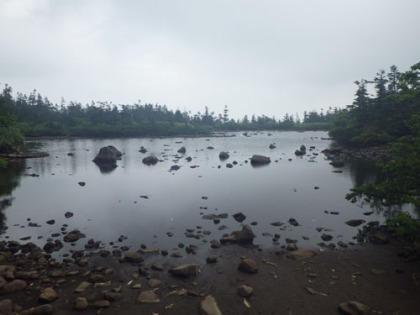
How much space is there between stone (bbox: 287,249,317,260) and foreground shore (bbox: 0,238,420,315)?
0.26 feet

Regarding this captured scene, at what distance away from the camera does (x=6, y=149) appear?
52000 mm

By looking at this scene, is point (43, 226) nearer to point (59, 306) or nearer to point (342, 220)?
point (59, 306)

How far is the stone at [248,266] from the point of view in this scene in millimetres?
11664

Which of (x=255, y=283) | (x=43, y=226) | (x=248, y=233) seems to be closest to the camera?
(x=255, y=283)

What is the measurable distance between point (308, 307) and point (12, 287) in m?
11.6

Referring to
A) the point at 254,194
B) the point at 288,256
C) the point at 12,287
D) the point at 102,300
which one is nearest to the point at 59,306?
the point at 102,300

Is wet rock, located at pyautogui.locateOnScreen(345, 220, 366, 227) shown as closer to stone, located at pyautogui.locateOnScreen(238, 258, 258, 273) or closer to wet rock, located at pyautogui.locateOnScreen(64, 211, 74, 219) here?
stone, located at pyautogui.locateOnScreen(238, 258, 258, 273)

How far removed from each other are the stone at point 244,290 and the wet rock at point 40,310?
688cm

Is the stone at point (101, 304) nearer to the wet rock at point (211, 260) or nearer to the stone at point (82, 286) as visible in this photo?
the stone at point (82, 286)

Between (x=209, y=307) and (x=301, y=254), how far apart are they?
625cm

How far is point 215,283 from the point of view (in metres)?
10.8

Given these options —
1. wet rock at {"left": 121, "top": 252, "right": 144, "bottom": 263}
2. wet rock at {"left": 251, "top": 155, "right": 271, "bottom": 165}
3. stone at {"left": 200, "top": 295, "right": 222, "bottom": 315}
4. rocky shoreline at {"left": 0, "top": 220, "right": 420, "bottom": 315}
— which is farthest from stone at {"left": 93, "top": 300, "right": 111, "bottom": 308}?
wet rock at {"left": 251, "top": 155, "right": 271, "bottom": 165}

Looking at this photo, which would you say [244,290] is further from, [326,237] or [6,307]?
[6,307]

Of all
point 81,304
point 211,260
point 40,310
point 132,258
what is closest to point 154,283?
point 132,258
